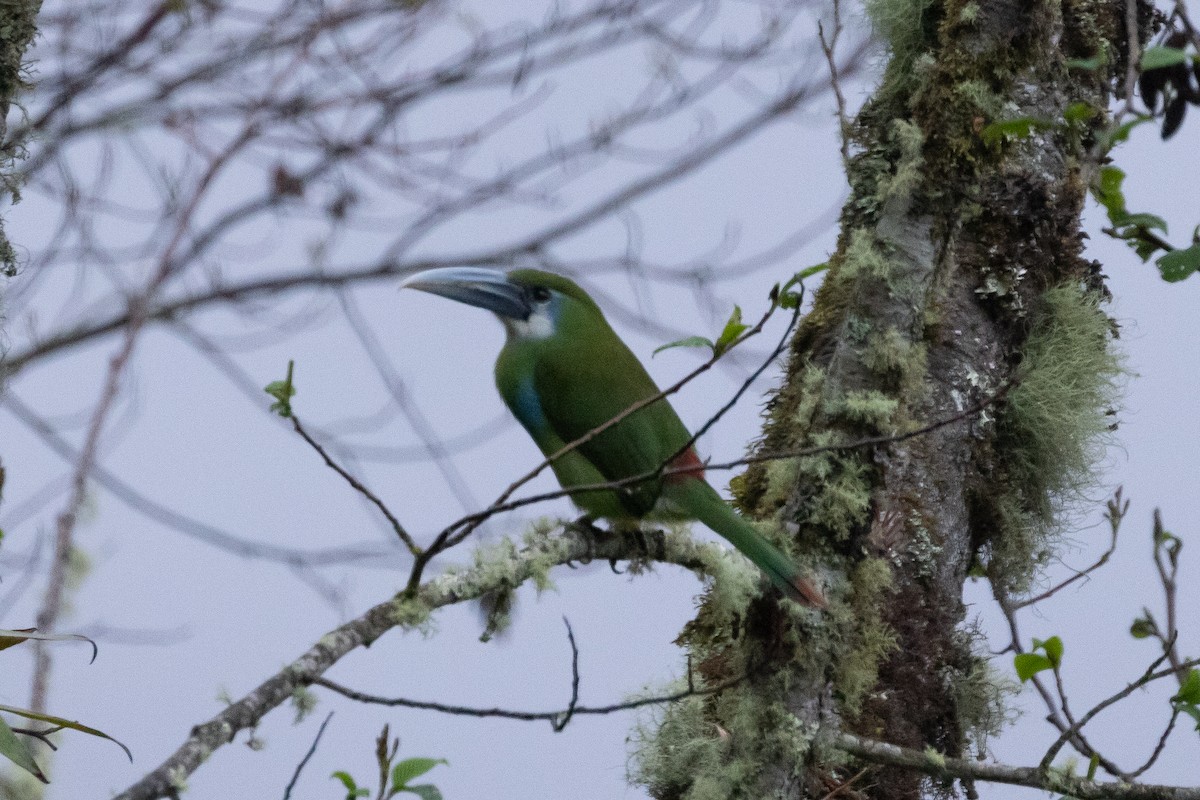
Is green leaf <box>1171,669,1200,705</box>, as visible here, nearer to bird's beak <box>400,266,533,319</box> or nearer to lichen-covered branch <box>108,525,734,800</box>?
lichen-covered branch <box>108,525,734,800</box>

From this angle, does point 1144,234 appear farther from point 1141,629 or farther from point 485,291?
point 485,291

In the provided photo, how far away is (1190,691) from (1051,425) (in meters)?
0.91

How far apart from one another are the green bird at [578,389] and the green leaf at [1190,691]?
933 mm

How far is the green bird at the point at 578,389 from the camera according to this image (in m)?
2.84

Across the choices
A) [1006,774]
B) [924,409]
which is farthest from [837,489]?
[1006,774]

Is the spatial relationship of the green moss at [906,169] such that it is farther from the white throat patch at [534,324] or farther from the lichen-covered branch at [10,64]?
the lichen-covered branch at [10,64]

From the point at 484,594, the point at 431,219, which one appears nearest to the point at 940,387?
the point at 484,594

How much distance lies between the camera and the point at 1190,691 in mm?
2170

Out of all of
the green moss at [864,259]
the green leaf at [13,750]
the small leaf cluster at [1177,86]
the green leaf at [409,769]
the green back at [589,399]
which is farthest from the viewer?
the green back at [589,399]

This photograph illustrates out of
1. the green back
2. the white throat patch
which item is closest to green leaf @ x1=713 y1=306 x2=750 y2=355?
the green back

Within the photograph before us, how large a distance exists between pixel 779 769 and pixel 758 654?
0.21 metres

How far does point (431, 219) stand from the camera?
171 inches

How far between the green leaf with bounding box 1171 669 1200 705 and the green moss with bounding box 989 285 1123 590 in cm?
76

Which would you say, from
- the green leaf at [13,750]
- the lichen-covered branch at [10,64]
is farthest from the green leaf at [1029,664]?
the lichen-covered branch at [10,64]
